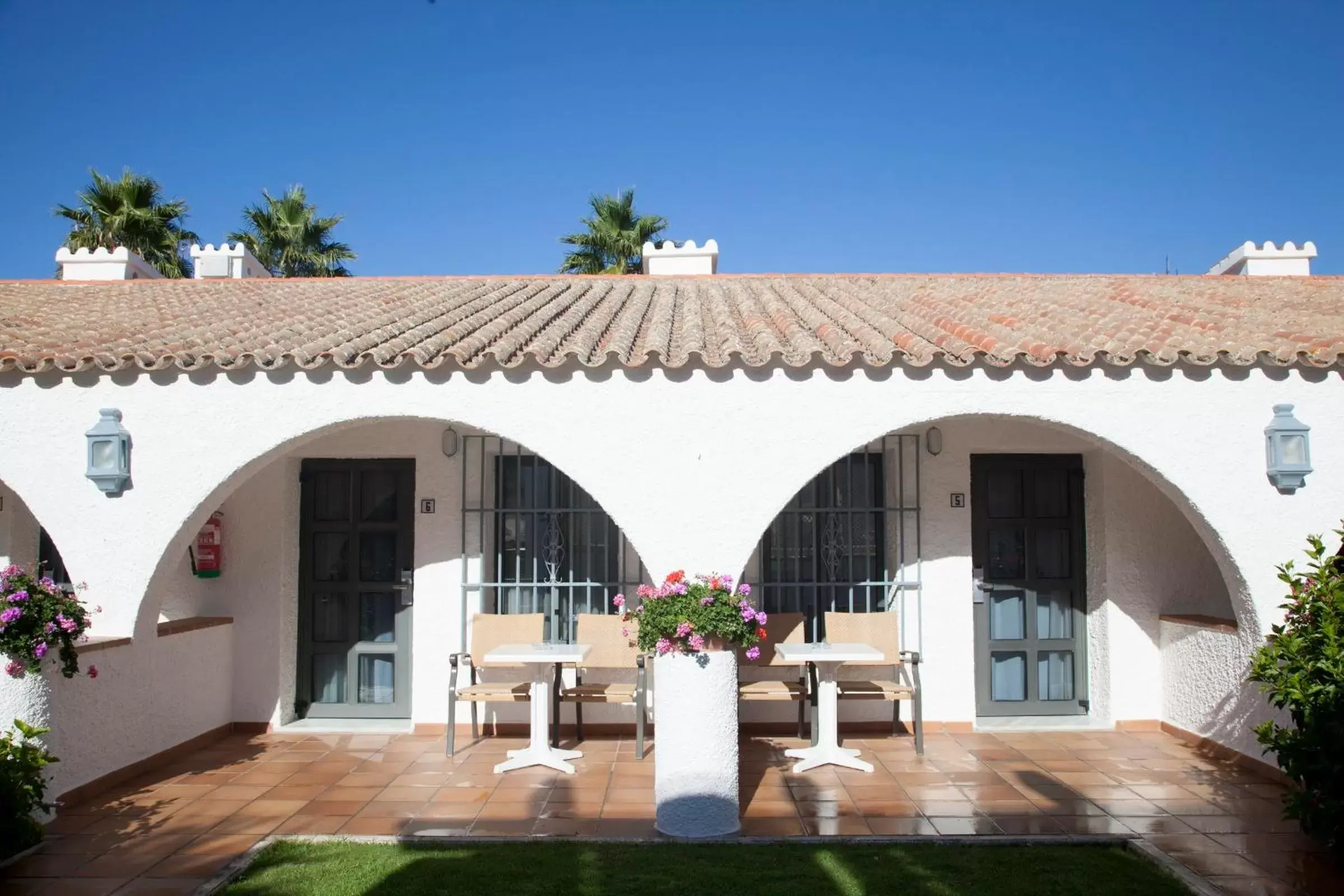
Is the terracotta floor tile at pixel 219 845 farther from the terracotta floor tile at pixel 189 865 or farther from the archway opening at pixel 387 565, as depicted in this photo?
the archway opening at pixel 387 565

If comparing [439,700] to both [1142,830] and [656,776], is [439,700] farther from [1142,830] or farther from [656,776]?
[1142,830]

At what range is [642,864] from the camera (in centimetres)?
539

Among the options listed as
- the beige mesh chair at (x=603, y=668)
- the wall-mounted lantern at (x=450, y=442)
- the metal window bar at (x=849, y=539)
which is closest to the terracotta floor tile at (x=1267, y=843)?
the metal window bar at (x=849, y=539)

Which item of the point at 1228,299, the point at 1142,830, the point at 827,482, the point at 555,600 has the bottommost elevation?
the point at 1142,830

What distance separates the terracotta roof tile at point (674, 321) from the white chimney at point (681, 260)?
2.18 ft

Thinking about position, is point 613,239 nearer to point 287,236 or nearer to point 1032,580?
point 287,236

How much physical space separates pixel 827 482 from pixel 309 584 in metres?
4.89

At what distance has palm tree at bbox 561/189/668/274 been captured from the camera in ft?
71.5

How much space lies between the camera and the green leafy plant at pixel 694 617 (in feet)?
19.7

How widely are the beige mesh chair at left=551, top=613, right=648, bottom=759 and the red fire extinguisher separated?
3.28 m

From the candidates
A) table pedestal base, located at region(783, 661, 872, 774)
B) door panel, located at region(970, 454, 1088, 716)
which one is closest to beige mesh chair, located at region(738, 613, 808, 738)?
table pedestal base, located at region(783, 661, 872, 774)

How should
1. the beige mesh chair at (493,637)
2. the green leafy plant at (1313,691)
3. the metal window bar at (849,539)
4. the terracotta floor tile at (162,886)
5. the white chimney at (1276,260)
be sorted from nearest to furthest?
1. the terracotta floor tile at (162,886)
2. the green leafy plant at (1313,691)
3. the beige mesh chair at (493,637)
4. the metal window bar at (849,539)
5. the white chimney at (1276,260)

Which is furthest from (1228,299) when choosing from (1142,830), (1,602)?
(1,602)

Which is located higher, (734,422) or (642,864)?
(734,422)
